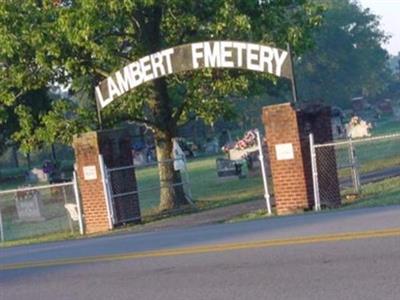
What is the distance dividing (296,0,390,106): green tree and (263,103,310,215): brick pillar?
72.5 metres

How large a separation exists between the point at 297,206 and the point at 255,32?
23.6 ft

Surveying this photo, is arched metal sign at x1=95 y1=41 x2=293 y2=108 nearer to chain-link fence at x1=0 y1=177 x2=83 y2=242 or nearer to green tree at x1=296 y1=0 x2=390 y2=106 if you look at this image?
chain-link fence at x1=0 y1=177 x2=83 y2=242

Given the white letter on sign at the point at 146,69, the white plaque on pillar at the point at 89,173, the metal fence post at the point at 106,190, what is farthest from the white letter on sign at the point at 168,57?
the white plaque on pillar at the point at 89,173

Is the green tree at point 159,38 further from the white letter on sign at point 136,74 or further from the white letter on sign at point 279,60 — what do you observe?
the white letter on sign at point 279,60

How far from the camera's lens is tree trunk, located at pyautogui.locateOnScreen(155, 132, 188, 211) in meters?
29.2

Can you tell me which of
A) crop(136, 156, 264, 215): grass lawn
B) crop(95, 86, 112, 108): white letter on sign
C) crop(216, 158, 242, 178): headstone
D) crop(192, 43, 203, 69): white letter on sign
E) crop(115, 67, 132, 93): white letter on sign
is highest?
crop(192, 43, 203, 69): white letter on sign

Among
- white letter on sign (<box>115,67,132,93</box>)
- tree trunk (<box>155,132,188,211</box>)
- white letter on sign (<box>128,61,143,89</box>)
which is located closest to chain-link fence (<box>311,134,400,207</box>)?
tree trunk (<box>155,132,188,211</box>)

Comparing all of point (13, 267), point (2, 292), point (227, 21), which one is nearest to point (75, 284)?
point (2, 292)

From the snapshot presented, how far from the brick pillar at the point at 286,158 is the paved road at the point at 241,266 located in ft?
14.2

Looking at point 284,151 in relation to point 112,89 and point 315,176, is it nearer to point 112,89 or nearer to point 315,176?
point 315,176

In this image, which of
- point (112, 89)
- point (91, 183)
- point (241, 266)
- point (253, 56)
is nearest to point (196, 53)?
point (253, 56)

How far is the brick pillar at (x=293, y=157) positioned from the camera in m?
22.2

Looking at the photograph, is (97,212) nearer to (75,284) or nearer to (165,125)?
(165,125)

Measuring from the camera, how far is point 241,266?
12336mm
